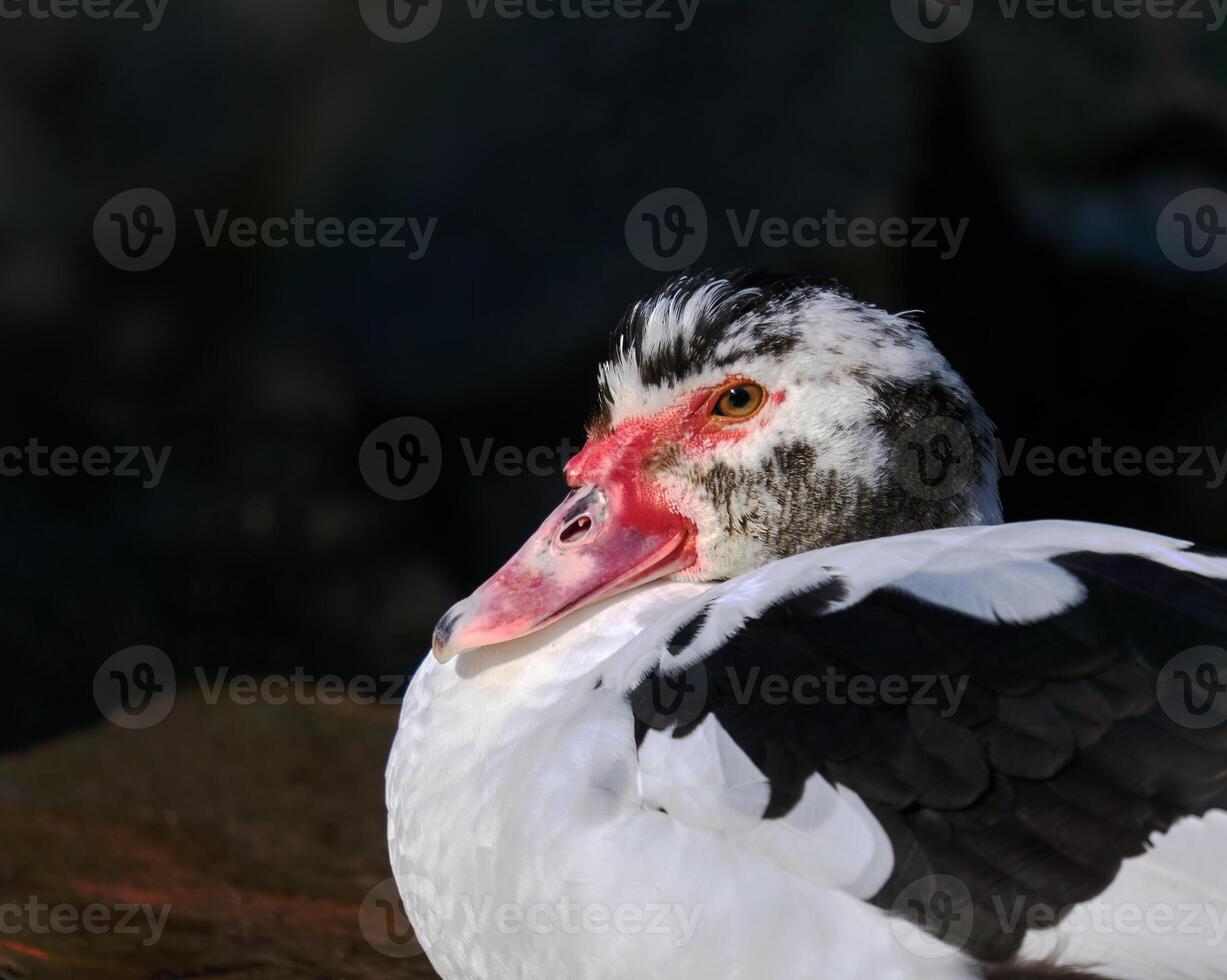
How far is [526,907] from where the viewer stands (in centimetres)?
204

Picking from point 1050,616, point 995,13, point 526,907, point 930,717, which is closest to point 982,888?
point 930,717

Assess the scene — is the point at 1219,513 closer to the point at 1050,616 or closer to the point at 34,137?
the point at 1050,616

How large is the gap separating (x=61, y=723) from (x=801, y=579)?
3243 millimetres

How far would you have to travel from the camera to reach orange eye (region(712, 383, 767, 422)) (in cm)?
245
